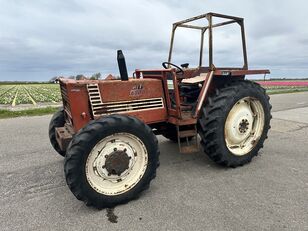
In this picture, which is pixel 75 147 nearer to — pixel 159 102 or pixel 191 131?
pixel 159 102

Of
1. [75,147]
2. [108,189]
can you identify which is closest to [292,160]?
[108,189]

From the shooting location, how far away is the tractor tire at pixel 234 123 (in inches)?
152

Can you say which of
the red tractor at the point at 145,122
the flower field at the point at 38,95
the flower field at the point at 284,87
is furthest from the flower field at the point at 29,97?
the flower field at the point at 284,87

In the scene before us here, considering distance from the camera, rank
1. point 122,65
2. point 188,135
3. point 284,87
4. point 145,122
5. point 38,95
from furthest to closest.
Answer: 1. point 284,87
2. point 38,95
3. point 188,135
4. point 145,122
5. point 122,65

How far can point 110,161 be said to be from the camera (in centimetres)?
309

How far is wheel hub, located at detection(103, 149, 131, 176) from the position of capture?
3.08 metres

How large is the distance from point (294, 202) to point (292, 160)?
65.5 inches

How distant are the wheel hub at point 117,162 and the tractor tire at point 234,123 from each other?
1329 millimetres

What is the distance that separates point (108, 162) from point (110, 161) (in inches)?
1.0

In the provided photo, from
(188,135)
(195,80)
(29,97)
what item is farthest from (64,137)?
(29,97)

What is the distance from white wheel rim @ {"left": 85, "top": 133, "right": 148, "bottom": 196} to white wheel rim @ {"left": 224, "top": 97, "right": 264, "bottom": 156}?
1.58 metres

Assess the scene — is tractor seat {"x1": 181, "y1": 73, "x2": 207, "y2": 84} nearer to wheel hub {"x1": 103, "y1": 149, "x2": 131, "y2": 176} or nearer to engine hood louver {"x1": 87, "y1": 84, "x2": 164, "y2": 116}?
engine hood louver {"x1": 87, "y1": 84, "x2": 164, "y2": 116}

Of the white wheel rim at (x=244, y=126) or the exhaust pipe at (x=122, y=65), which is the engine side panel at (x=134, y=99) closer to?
the exhaust pipe at (x=122, y=65)

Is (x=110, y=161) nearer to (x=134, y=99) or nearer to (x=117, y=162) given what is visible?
(x=117, y=162)
